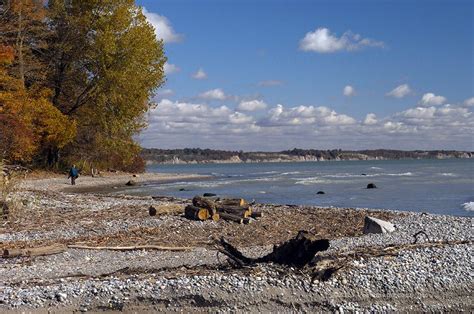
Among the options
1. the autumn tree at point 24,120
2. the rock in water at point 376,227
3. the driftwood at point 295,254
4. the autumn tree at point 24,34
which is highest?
the autumn tree at point 24,34

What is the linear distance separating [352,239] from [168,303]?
661 centimetres

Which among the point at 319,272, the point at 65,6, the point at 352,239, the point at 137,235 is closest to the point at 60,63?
the point at 65,6

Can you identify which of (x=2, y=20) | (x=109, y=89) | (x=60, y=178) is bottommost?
(x=60, y=178)

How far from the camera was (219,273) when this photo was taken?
9.00m

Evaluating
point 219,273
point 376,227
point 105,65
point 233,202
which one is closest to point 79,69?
point 105,65

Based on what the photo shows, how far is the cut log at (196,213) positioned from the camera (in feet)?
53.0

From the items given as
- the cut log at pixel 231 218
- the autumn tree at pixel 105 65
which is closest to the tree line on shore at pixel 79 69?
the autumn tree at pixel 105 65

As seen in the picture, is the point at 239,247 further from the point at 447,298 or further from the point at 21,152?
the point at 21,152

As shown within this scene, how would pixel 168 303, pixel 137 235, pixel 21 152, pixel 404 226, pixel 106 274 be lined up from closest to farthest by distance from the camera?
pixel 168 303 → pixel 106 274 → pixel 137 235 → pixel 404 226 → pixel 21 152

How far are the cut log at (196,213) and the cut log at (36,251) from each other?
471 centimetres

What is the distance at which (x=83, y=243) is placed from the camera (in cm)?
1307

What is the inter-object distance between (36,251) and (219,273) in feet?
15.2

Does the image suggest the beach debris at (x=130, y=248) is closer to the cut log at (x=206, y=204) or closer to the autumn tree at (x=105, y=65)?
the cut log at (x=206, y=204)

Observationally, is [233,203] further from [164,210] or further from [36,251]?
[36,251]
